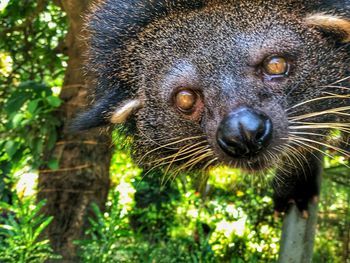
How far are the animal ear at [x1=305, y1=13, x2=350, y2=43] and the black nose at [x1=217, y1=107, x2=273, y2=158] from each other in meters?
0.60

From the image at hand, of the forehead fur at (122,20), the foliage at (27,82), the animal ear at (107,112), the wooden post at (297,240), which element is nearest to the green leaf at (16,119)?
the foliage at (27,82)

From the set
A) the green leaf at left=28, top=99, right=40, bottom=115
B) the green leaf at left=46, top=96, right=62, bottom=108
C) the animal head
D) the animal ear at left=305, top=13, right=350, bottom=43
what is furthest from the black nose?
the green leaf at left=28, top=99, right=40, bottom=115

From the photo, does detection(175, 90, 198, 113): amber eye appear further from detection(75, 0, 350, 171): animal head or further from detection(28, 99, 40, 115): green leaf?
detection(28, 99, 40, 115): green leaf

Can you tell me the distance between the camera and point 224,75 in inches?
101

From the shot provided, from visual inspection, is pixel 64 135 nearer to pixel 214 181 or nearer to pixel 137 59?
pixel 137 59

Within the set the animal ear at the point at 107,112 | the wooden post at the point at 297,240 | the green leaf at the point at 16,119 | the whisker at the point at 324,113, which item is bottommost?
the wooden post at the point at 297,240

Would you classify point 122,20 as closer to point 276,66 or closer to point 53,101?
point 53,101

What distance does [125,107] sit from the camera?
10.2 feet

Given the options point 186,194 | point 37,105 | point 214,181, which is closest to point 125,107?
point 37,105

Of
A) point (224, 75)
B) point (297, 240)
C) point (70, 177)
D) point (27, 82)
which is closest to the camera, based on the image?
point (224, 75)

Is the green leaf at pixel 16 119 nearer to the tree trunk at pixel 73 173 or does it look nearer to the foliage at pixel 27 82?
the foliage at pixel 27 82

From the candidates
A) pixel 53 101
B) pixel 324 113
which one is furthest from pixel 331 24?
pixel 53 101

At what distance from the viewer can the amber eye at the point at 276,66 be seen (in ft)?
8.46

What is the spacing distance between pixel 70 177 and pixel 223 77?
1.90 meters
